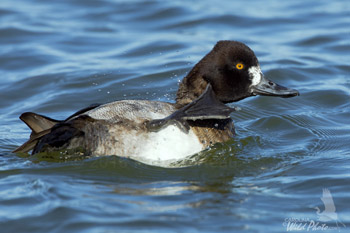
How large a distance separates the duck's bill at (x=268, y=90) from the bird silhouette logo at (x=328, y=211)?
175cm

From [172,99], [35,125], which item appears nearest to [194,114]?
[35,125]

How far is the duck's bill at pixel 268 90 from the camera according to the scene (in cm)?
709

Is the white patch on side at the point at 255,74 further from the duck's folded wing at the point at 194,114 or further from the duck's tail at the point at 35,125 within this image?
the duck's tail at the point at 35,125

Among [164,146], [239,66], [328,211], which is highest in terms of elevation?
[239,66]

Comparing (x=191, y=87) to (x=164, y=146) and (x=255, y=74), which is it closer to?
(x=255, y=74)

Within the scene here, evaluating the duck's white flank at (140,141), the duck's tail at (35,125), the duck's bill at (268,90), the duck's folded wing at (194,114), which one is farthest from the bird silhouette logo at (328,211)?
the duck's tail at (35,125)

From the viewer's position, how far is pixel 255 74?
23.0 ft

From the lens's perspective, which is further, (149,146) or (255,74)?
(255,74)

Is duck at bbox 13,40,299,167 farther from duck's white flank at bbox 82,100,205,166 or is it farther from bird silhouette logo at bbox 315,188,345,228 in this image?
bird silhouette logo at bbox 315,188,345,228

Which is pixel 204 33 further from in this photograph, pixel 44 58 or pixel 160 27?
pixel 44 58

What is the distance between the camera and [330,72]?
1045 centimetres

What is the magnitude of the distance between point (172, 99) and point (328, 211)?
13.8 feet

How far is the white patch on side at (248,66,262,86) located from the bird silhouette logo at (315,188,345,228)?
1.83 metres

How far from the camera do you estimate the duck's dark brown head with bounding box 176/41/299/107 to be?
6785 mm
